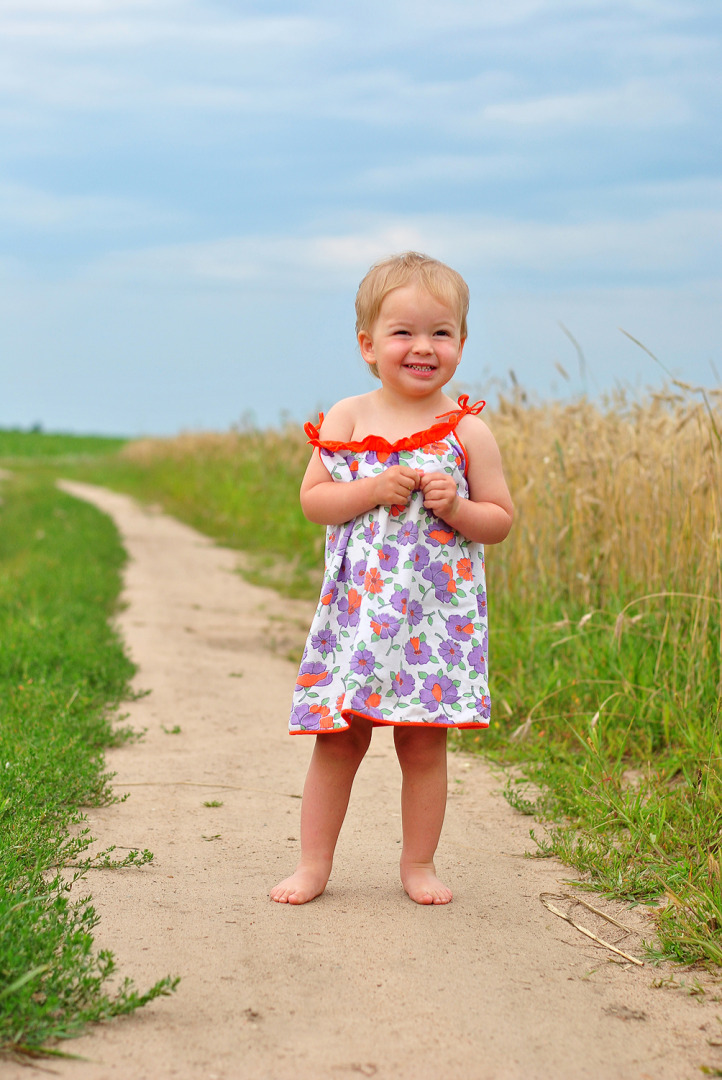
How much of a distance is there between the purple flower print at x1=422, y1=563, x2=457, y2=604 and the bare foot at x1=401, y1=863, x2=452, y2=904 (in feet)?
2.44

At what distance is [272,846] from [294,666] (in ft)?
8.99

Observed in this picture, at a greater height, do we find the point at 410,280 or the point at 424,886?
the point at 410,280

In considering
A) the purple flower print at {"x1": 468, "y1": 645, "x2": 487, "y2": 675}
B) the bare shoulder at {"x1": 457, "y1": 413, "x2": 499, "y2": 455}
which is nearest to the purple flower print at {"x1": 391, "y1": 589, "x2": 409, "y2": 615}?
the purple flower print at {"x1": 468, "y1": 645, "x2": 487, "y2": 675}

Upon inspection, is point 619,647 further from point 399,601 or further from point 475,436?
point 399,601

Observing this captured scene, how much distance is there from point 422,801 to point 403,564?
64 cm

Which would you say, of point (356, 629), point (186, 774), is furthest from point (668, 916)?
point (186, 774)

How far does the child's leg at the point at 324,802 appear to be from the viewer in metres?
2.73

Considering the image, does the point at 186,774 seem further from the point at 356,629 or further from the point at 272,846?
the point at 356,629

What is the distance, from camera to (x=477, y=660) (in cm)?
269

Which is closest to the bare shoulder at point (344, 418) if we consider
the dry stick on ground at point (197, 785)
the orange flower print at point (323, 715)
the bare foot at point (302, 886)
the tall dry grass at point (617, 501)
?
→ the orange flower print at point (323, 715)

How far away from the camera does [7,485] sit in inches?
816

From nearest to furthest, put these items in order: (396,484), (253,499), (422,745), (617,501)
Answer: (396,484), (422,745), (617,501), (253,499)

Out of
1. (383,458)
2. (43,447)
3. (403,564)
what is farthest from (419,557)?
(43,447)

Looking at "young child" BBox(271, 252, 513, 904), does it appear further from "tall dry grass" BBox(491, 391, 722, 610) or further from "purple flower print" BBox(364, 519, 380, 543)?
"tall dry grass" BBox(491, 391, 722, 610)
